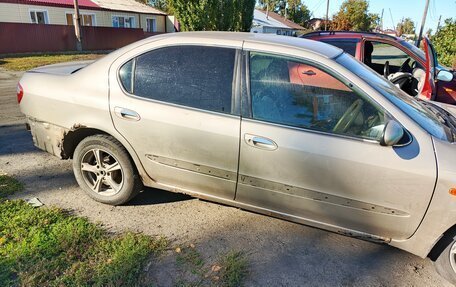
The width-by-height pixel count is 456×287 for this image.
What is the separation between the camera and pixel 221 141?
111 inches

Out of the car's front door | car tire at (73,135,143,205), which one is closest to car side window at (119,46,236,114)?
the car's front door

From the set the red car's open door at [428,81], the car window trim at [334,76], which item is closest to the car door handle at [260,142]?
the car window trim at [334,76]

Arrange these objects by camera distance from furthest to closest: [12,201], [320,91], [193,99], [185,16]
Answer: [185,16] < [12,201] < [193,99] < [320,91]

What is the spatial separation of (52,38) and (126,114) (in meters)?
20.9

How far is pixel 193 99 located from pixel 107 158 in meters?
1.16

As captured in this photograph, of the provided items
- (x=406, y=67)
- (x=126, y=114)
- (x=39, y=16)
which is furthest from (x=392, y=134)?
(x=39, y=16)

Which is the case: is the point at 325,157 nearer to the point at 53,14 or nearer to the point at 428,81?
the point at 428,81

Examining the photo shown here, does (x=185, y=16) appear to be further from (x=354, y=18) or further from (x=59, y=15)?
(x=354, y=18)

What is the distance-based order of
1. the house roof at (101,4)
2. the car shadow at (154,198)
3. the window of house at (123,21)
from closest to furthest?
the car shadow at (154,198), the house roof at (101,4), the window of house at (123,21)

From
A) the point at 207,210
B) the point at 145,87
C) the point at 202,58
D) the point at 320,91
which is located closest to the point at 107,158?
the point at 145,87

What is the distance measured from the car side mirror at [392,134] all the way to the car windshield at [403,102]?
0.91 feet

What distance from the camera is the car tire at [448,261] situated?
98.5 inches

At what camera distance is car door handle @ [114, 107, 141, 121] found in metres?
3.07

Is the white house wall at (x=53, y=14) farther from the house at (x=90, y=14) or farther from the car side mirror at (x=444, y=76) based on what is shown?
the car side mirror at (x=444, y=76)
